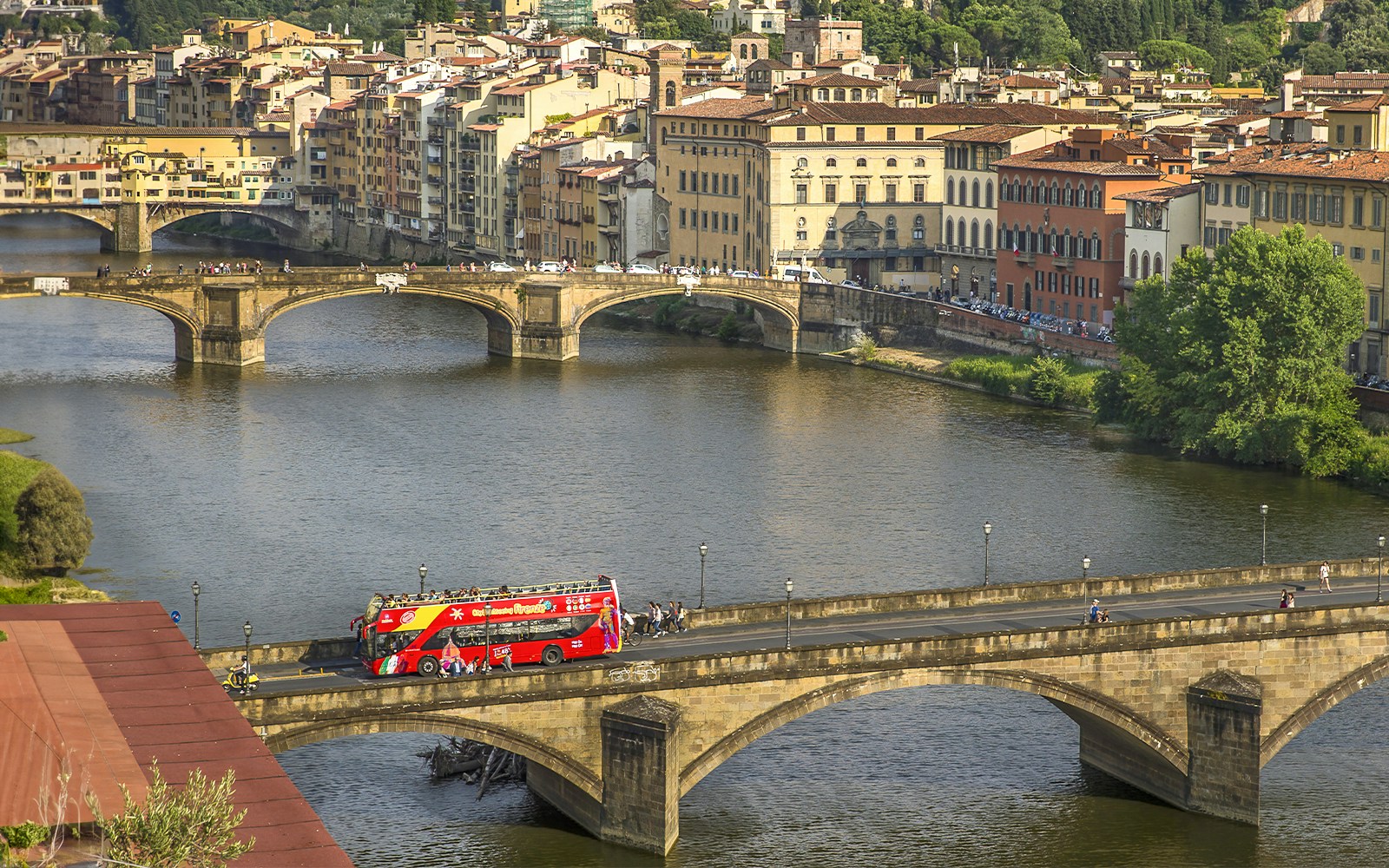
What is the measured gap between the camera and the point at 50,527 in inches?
2532

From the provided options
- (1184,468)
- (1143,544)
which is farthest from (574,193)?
(1143,544)

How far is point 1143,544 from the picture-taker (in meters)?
68.8

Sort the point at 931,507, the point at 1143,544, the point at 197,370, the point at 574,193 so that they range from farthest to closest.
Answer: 1. the point at 574,193
2. the point at 197,370
3. the point at 931,507
4. the point at 1143,544

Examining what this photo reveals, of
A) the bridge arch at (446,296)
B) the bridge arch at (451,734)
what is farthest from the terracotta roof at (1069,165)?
the bridge arch at (451,734)

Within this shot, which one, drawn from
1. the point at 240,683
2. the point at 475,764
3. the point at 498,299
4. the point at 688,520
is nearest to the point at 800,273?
the point at 498,299

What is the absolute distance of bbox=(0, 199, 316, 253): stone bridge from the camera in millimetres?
165750

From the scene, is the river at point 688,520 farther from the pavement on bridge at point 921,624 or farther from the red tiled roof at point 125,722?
the red tiled roof at point 125,722

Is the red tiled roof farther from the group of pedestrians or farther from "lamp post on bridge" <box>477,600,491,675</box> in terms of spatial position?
the group of pedestrians

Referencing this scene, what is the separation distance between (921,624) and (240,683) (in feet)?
44.6

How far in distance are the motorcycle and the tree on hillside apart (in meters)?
45.4

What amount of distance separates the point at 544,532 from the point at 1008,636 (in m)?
26.1

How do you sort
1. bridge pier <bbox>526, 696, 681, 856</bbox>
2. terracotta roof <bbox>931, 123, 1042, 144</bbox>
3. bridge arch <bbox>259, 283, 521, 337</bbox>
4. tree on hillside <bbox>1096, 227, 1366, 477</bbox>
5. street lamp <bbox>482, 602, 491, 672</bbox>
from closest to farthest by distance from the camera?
bridge pier <bbox>526, 696, 681, 856</bbox>
street lamp <bbox>482, 602, 491, 672</bbox>
tree on hillside <bbox>1096, 227, 1366, 477</bbox>
bridge arch <bbox>259, 283, 521, 337</bbox>
terracotta roof <bbox>931, 123, 1042, 144</bbox>

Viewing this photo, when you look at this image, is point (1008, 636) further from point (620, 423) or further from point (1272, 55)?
point (1272, 55)

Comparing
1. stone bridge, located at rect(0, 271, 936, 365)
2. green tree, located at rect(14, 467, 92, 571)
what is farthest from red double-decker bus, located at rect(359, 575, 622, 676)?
stone bridge, located at rect(0, 271, 936, 365)
